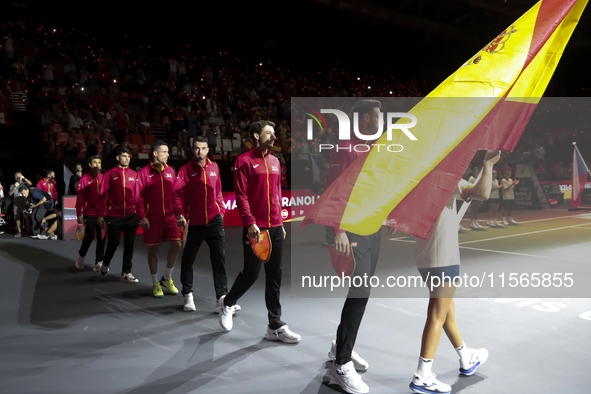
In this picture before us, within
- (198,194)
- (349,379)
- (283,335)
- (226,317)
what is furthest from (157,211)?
(349,379)

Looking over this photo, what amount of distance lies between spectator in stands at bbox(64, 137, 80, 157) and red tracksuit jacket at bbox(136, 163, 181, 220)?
6.80 metres

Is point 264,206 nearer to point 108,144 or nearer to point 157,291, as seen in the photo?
point 157,291

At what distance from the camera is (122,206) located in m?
6.42

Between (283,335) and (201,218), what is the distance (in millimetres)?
1603

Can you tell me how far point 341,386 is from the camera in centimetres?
316

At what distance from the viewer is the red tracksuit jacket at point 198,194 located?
4.98 meters

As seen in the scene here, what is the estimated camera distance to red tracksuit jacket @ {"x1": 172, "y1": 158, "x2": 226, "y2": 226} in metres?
4.98

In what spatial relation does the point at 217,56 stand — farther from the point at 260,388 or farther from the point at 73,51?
the point at 260,388

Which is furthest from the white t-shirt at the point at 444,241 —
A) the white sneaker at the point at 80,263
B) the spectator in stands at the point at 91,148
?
the spectator in stands at the point at 91,148

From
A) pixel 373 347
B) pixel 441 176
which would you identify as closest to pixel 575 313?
pixel 373 347

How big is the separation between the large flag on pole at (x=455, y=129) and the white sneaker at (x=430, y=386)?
1.01 meters

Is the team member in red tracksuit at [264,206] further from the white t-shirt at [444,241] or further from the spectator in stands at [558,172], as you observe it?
the spectator in stands at [558,172]

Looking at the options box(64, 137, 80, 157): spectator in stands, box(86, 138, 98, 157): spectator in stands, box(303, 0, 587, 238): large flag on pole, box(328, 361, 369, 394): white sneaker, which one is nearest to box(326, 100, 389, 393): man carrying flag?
box(328, 361, 369, 394): white sneaker

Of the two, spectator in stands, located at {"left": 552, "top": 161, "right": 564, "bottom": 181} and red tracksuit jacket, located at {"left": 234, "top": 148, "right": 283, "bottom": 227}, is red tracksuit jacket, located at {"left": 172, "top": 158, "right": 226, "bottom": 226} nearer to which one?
red tracksuit jacket, located at {"left": 234, "top": 148, "right": 283, "bottom": 227}
